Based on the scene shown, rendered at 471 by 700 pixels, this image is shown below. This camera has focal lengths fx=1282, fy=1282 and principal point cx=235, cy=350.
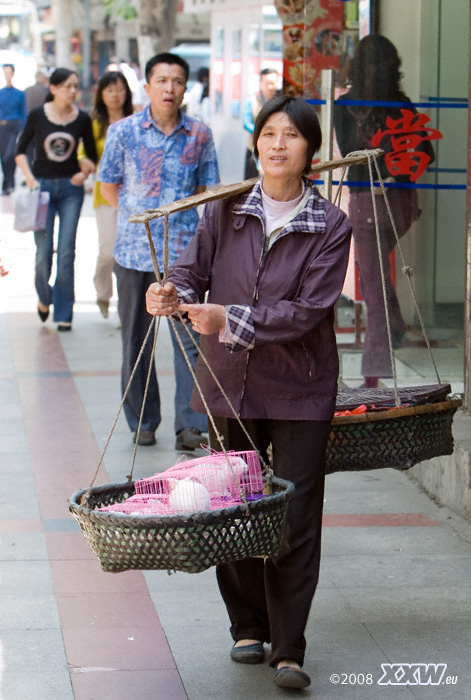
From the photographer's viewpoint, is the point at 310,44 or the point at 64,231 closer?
the point at 310,44

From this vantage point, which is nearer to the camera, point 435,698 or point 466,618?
point 435,698

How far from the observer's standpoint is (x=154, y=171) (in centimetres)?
639

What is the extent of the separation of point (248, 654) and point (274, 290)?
3.83ft

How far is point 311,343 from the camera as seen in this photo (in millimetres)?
3801

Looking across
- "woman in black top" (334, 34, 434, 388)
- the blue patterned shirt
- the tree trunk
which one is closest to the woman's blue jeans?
"woman in black top" (334, 34, 434, 388)

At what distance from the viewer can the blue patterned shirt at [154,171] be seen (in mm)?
6391

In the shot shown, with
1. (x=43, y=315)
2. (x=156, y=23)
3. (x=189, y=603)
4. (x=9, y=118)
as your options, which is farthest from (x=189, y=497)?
(x=9, y=118)

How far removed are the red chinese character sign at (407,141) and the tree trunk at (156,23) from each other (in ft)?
48.5

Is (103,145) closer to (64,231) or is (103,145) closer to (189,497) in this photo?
(64,231)

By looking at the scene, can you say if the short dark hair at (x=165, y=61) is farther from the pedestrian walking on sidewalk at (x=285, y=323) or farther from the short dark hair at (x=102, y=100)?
the short dark hair at (x=102, y=100)

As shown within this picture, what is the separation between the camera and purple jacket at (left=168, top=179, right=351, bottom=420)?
371 cm

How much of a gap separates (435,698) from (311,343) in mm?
1110

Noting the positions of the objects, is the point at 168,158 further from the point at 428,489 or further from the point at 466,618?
the point at 466,618

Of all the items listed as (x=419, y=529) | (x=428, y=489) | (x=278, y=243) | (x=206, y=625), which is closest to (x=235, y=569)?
(x=206, y=625)
